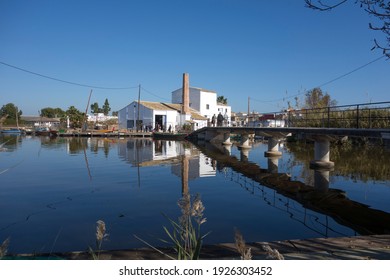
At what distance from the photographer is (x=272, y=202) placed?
1055 cm

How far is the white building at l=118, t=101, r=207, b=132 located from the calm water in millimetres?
38306

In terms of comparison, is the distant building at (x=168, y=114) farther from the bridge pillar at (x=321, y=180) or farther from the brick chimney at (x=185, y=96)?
the bridge pillar at (x=321, y=180)

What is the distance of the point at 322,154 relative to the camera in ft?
58.2

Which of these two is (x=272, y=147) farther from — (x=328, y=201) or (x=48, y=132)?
(x=48, y=132)

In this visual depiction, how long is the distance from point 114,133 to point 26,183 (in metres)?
41.2

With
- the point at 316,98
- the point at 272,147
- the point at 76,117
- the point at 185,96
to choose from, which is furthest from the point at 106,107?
the point at 272,147

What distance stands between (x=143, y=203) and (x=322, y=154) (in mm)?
11825

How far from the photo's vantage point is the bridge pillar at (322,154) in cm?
1717

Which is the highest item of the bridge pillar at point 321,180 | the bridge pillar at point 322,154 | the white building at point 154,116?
the white building at point 154,116

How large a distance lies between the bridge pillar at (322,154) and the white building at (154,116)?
3670 centimetres

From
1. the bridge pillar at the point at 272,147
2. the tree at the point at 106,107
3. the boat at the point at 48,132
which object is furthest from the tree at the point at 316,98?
the tree at the point at 106,107

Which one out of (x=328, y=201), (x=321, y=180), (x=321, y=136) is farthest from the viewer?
(x=321, y=136)
